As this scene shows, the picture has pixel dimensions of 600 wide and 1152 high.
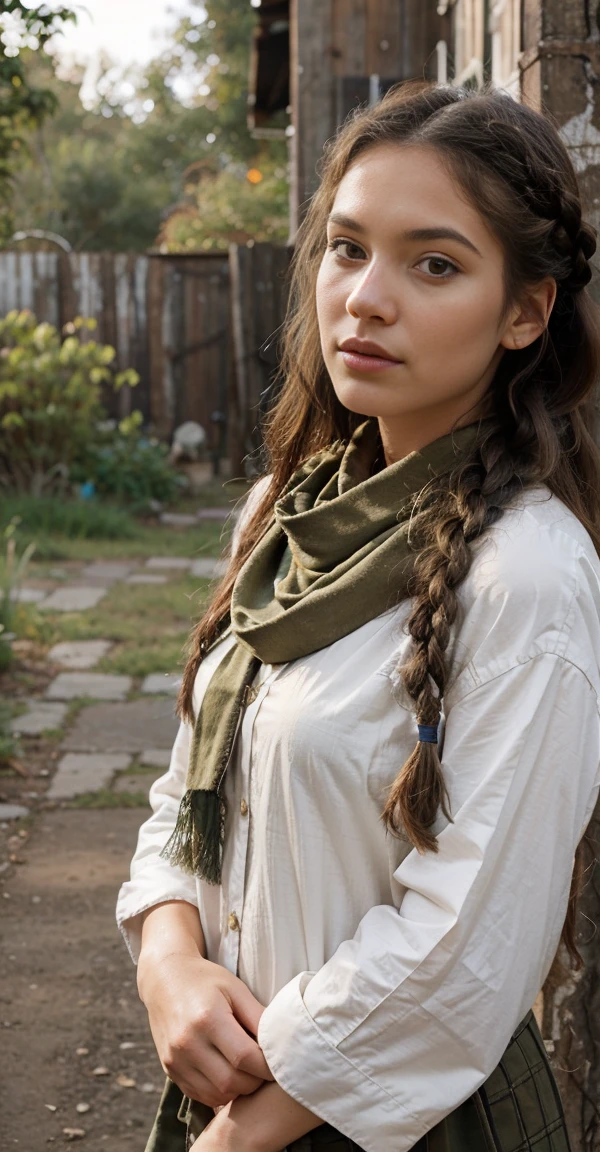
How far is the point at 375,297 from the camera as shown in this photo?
143 centimetres

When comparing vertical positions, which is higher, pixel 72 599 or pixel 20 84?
pixel 20 84

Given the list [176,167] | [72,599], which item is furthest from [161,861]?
[176,167]

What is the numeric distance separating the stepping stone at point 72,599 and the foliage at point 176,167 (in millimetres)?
10374

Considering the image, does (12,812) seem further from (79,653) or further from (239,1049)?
(239,1049)

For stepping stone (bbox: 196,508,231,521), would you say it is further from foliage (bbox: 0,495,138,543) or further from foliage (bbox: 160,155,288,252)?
foliage (bbox: 160,155,288,252)

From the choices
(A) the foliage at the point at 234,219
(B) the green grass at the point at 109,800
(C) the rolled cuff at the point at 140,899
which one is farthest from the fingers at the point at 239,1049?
(A) the foliage at the point at 234,219

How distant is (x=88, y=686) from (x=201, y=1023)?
448 centimetres

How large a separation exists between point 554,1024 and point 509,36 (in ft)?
6.58

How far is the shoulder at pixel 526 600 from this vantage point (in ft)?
4.19

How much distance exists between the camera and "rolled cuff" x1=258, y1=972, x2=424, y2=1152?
4.35 ft

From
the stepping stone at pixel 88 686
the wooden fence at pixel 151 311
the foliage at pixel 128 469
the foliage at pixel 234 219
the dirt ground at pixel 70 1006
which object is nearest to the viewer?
the dirt ground at pixel 70 1006

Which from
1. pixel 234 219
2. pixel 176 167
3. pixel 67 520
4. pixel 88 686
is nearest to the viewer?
pixel 88 686

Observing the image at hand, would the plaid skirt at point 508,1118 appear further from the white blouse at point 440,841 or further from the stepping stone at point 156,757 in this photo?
the stepping stone at point 156,757

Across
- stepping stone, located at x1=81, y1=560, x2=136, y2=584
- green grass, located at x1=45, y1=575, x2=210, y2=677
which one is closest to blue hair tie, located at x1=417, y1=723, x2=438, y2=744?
green grass, located at x1=45, y1=575, x2=210, y2=677
